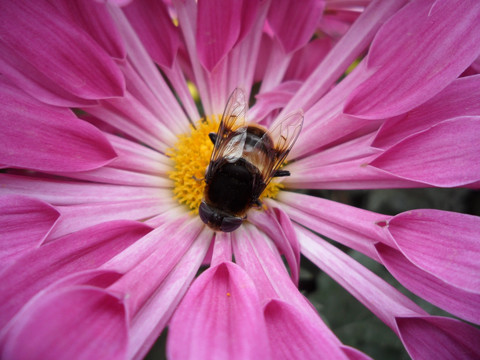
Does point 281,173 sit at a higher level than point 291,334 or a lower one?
higher

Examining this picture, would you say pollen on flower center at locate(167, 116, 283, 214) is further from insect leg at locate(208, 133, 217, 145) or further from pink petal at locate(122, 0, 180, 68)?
pink petal at locate(122, 0, 180, 68)

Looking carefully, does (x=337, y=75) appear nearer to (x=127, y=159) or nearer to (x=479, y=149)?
(x=479, y=149)

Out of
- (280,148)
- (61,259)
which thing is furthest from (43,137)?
(280,148)

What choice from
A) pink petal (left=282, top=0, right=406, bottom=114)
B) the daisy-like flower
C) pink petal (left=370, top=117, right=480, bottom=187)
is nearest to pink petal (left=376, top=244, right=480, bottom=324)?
the daisy-like flower

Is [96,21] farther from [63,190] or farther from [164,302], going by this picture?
[164,302]

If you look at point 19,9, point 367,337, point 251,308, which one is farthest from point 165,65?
point 367,337
